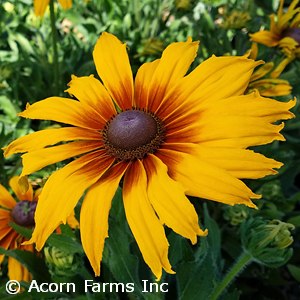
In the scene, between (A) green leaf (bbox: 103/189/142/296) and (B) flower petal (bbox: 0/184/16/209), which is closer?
(A) green leaf (bbox: 103/189/142/296)

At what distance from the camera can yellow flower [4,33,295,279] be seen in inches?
30.5

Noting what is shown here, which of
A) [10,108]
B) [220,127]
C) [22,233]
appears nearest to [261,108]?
[220,127]

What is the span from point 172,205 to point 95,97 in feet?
1.10

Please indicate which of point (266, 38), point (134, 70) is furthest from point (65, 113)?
point (134, 70)

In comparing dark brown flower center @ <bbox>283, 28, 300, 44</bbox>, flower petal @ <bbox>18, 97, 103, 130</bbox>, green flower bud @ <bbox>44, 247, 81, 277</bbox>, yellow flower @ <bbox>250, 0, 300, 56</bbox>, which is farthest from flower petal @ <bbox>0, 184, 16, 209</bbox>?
dark brown flower center @ <bbox>283, 28, 300, 44</bbox>

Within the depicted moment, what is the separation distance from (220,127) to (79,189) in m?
0.24

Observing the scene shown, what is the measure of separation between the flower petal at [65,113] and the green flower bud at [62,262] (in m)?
0.28

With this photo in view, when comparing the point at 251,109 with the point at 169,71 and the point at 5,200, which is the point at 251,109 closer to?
the point at 169,71

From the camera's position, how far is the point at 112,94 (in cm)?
101

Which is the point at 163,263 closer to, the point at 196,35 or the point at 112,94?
the point at 112,94

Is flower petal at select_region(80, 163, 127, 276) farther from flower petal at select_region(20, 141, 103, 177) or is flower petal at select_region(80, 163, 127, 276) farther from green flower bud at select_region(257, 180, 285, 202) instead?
green flower bud at select_region(257, 180, 285, 202)

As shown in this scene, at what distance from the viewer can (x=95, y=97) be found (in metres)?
1.02

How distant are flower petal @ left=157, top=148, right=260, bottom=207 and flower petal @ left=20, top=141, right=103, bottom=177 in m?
0.19

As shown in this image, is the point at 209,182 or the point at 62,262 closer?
the point at 209,182
